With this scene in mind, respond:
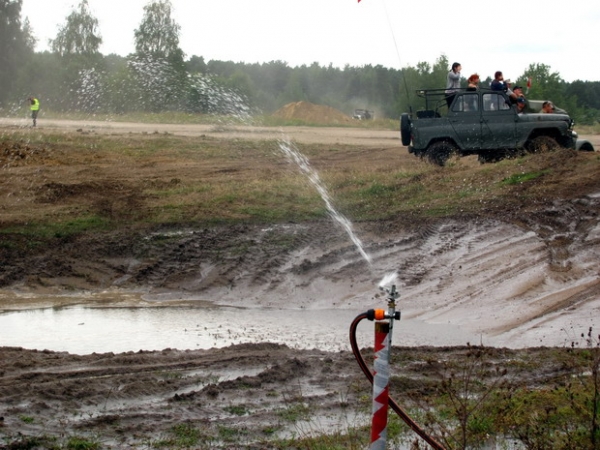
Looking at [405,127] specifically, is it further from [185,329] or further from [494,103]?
[185,329]

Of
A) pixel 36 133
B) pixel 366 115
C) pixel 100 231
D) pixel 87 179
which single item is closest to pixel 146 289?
pixel 100 231

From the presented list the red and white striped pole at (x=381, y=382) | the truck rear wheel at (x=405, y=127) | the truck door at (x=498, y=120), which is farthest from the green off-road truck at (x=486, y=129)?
the red and white striped pole at (x=381, y=382)

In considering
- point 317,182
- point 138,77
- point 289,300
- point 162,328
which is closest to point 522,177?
point 317,182

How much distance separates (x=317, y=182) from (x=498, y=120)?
4431mm

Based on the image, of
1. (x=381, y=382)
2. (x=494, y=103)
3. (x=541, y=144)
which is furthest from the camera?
(x=494, y=103)

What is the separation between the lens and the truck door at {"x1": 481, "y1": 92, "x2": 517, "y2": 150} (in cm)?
2028

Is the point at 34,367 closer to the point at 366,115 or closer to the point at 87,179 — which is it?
the point at 87,179

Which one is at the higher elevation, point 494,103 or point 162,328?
point 494,103

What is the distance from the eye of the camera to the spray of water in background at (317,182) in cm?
1551

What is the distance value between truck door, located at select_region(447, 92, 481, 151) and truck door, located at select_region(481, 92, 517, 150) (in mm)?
137

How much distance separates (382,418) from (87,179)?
1587 centimetres

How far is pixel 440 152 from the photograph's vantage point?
68.4ft

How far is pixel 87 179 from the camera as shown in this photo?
67.4 feet

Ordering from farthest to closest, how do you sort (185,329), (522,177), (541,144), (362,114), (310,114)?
(362,114)
(310,114)
(541,144)
(522,177)
(185,329)
